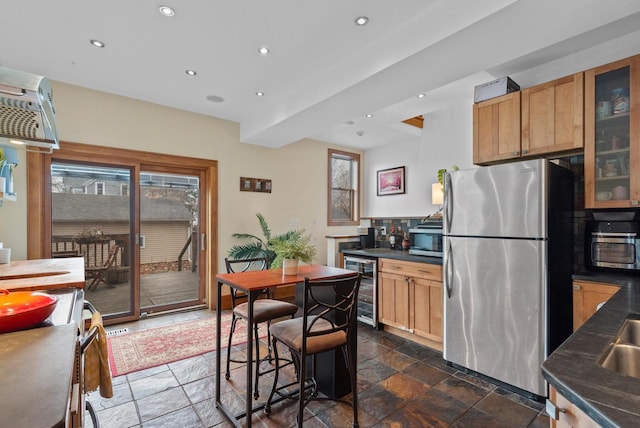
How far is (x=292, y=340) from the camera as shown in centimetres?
182

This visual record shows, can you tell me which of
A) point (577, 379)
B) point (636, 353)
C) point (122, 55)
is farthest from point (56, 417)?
point (122, 55)

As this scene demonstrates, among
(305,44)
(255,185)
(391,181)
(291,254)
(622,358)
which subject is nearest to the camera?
(622,358)

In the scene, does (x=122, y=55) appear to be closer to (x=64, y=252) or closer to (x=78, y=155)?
(x=78, y=155)

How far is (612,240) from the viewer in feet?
7.66

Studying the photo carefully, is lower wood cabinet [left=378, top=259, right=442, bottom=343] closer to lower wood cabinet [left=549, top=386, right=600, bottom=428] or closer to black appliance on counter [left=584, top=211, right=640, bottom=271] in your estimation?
black appliance on counter [left=584, top=211, right=640, bottom=271]

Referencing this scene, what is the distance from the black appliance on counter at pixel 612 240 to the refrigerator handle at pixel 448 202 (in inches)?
41.2

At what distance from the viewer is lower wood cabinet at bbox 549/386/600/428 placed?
75 centimetres

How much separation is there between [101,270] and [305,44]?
350cm

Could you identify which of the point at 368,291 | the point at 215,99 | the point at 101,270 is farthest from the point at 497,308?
the point at 101,270

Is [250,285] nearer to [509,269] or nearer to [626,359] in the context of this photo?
[626,359]

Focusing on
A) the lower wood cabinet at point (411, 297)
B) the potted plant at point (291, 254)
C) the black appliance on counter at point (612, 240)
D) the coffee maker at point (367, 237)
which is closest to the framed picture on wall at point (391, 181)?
the coffee maker at point (367, 237)

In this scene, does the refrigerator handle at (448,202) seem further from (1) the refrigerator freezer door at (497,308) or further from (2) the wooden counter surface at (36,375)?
(2) the wooden counter surface at (36,375)

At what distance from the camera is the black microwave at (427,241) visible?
11.1ft

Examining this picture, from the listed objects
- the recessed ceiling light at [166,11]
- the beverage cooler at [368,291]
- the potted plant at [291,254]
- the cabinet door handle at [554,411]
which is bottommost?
the beverage cooler at [368,291]
